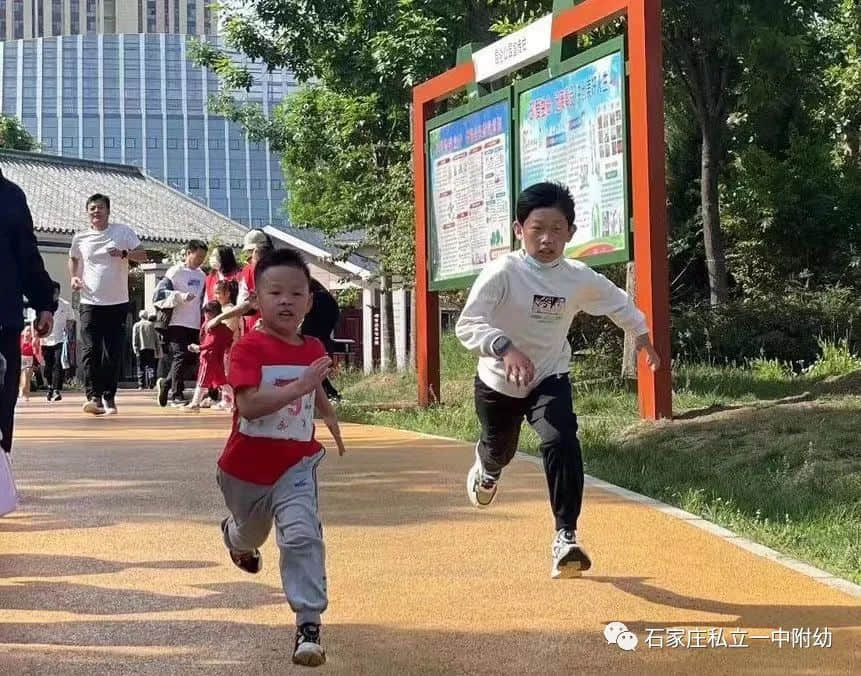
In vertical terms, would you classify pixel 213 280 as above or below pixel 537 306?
above

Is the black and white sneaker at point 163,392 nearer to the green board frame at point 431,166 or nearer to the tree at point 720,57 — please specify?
the green board frame at point 431,166

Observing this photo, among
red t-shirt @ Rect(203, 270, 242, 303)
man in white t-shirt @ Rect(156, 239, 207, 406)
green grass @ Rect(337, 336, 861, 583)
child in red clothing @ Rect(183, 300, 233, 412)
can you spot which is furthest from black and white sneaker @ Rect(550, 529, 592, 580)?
man in white t-shirt @ Rect(156, 239, 207, 406)

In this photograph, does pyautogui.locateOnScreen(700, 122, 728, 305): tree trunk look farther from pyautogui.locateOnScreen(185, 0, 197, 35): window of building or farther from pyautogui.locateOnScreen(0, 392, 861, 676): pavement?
pyautogui.locateOnScreen(185, 0, 197, 35): window of building

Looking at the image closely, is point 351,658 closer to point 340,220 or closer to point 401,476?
point 401,476

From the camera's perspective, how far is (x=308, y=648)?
358cm

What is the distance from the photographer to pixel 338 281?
112ft

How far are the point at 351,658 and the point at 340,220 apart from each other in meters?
22.3

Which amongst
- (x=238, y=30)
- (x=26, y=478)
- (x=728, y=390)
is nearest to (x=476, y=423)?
(x=728, y=390)

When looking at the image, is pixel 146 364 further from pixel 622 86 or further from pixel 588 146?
pixel 622 86

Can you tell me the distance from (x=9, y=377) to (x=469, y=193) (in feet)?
24.8

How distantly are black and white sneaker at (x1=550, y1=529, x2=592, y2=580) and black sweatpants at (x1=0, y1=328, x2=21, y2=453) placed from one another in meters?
2.41

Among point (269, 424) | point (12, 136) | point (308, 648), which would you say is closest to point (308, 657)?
point (308, 648)

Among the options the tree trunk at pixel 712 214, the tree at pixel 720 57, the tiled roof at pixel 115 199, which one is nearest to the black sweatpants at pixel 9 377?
the tree at pixel 720 57

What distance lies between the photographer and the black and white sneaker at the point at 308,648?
3570 mm
